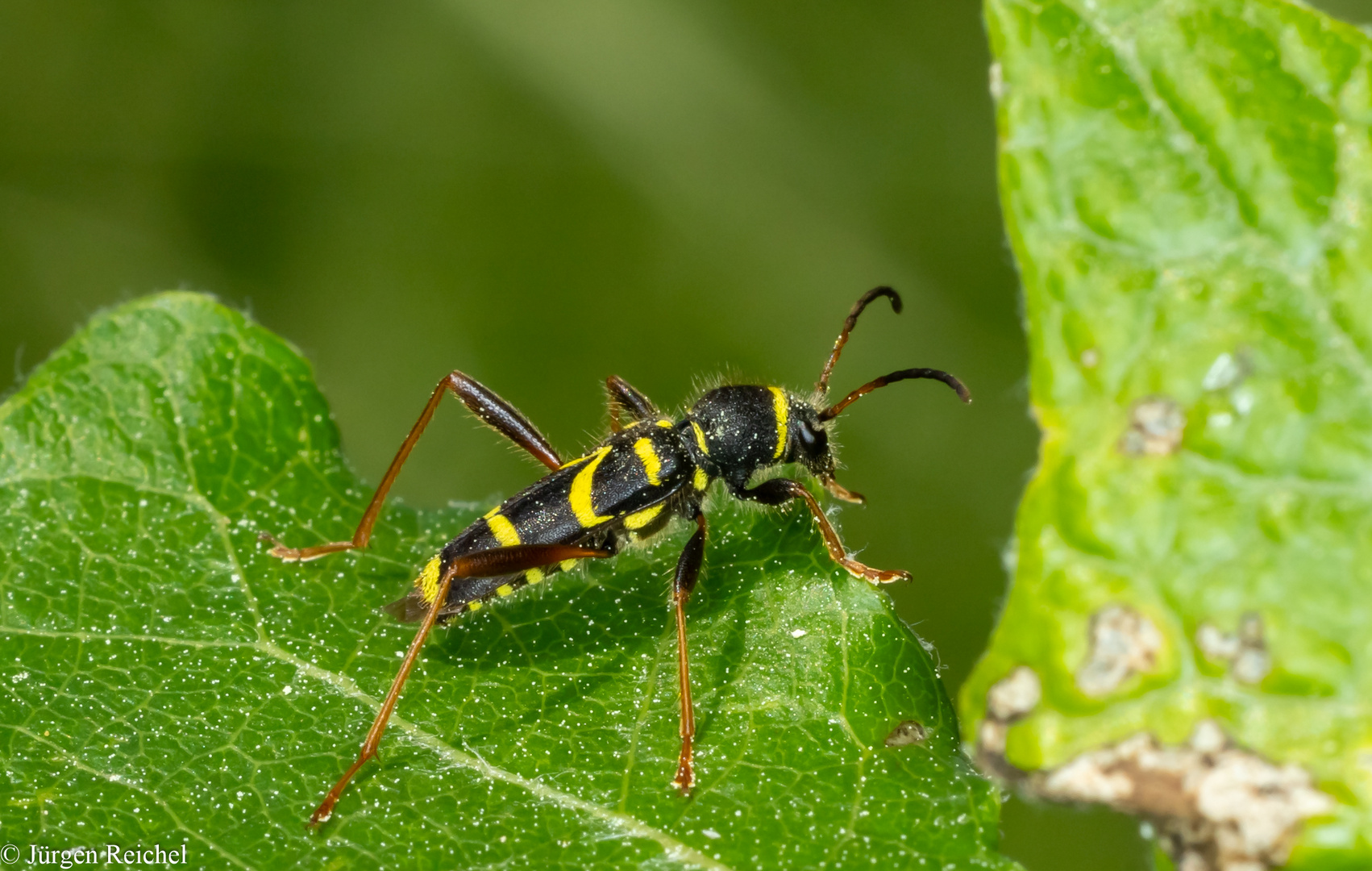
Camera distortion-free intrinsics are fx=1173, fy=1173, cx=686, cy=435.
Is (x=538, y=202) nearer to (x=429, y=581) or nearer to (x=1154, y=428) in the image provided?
(x=429, y=581)

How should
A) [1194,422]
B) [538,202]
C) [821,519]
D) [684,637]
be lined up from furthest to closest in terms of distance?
[538,202]
[821,519]
[684,637]
[1194,422]

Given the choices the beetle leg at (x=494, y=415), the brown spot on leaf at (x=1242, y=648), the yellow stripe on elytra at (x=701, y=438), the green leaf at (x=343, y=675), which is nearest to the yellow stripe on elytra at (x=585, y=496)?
the green leaf at (x=343, y=675)

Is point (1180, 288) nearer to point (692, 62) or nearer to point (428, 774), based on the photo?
point (428, 774)

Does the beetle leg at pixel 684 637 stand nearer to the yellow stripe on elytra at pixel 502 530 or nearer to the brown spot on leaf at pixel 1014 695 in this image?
the yellow stripe on elytra at pixel 502 530

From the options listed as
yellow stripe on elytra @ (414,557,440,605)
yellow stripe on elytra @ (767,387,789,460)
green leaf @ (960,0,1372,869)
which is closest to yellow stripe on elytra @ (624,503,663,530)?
yellow stripe on elytra @ (767,387,789,460)

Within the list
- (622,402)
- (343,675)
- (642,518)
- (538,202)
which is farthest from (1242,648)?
(538,202)

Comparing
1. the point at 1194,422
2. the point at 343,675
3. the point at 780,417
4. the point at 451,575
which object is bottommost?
the point at 1194,422
